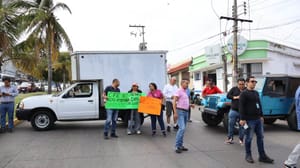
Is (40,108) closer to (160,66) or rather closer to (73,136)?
(73,136)

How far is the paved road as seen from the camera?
21.2 ft

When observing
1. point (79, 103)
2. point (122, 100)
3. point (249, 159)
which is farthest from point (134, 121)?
point (249, 159)

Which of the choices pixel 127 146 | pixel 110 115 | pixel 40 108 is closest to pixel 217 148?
pixel 127 146

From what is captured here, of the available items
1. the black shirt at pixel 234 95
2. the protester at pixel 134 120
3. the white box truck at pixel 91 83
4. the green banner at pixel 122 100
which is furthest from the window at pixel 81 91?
the black shirt at pixel 234 95

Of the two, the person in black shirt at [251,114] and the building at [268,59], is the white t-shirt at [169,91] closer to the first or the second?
the person in black shirt at [251,114]

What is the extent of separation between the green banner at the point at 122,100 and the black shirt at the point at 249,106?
170 inches

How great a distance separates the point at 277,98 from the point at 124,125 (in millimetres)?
5456

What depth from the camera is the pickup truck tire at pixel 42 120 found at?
35.0 feet

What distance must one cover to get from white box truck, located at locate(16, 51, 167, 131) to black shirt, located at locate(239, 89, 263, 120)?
5.33 metres

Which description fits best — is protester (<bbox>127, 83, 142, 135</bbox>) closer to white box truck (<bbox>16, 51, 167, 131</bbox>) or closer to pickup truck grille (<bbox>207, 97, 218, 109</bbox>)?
white box truck (<bbox>16, 51, 167, 131</bbox>)

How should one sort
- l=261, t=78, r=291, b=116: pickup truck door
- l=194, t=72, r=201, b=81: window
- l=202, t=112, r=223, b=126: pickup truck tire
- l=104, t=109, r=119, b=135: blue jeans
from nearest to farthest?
l=104, t=109, r=119, b=135: blue jeans
l=261, t=78, r=291, b=116: pickup truck door
l=202, t=112, r=223, b=126: pickup truck tire
l=194, t=72, r=201, b=81: window

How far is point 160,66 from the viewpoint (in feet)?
37.7

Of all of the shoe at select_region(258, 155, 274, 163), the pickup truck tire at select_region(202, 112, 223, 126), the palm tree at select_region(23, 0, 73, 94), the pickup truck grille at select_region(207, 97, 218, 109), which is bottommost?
the shoe at select_region(258, 155, 274, 163)

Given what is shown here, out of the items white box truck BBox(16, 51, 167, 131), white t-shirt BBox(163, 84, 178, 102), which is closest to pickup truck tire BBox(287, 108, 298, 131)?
white t-shirt BBox(163, 84, 178, 102)
